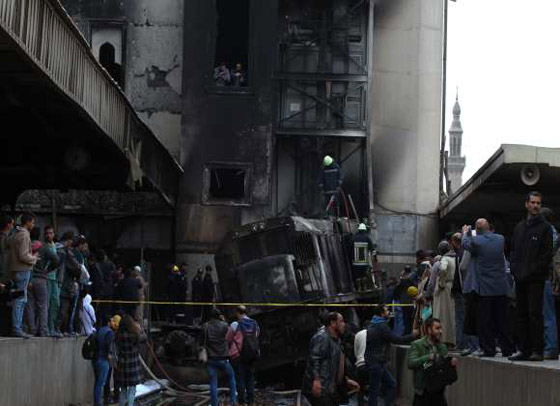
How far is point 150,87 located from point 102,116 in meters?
15.7

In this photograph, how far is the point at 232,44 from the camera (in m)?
41.3

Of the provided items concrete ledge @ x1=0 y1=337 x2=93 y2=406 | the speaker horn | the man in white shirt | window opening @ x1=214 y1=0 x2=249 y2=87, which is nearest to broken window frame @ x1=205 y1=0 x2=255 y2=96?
window opening @ x1=214 y1=0 x2=249 y2=87

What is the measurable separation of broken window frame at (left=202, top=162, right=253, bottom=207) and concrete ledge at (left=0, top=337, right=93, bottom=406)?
14817mm

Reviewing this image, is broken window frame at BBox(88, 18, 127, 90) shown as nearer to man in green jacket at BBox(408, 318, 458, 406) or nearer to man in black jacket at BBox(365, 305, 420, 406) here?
man in black jacket at BBox(365, 305, 420, 406)

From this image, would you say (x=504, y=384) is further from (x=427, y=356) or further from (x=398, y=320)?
(x=398, y=320)

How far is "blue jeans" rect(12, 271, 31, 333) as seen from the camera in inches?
724

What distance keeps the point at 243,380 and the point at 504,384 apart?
35.0 ft

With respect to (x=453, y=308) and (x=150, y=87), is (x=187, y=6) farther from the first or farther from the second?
(x=453, y=308)

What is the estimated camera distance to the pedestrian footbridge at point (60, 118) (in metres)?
19.2

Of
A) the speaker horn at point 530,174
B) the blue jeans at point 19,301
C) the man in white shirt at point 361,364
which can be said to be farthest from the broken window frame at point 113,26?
the blue jeans at point 19,301

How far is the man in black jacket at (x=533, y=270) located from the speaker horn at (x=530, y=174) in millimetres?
8776

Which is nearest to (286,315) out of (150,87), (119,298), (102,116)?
(119,298)

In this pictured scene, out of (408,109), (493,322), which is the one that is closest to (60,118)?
(493,322)

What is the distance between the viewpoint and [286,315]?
28359 millimetres
